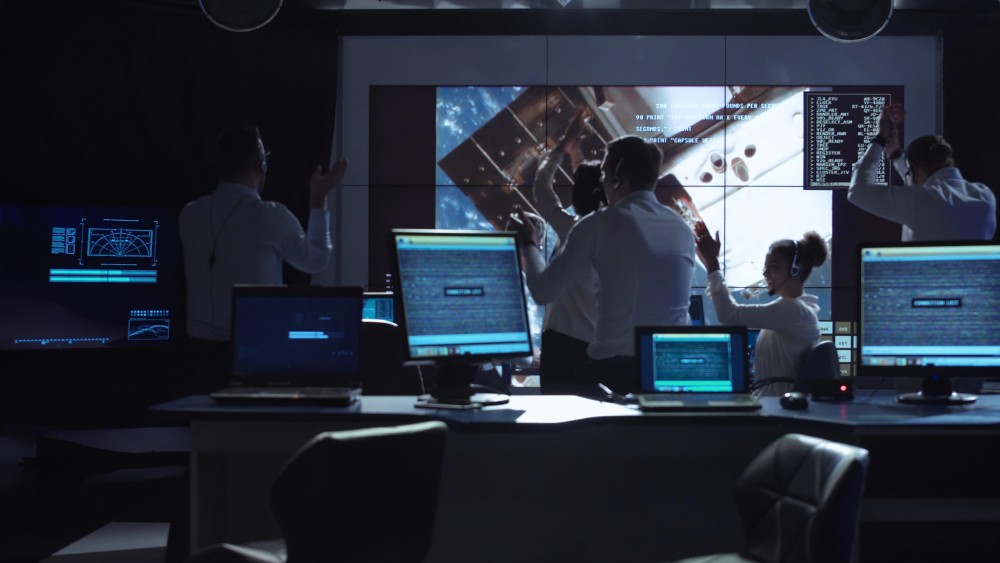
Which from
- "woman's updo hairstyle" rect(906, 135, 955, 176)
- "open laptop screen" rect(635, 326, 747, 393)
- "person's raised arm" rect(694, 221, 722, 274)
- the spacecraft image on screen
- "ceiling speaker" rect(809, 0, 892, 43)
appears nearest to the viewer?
"open laptop screen" rect(635, 326, 747, 393)

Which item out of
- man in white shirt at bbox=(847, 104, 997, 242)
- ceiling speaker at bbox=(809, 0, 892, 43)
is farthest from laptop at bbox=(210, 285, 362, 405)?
ceiling speaker at bbox=(809, 0, 892, 43)

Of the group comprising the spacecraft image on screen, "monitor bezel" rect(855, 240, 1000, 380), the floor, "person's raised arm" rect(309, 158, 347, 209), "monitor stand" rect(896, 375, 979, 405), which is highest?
the spacecraft image on screen

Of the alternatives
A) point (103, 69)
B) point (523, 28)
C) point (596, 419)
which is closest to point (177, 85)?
point (103, 69)

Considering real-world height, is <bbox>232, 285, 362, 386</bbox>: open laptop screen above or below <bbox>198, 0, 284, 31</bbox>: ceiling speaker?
below

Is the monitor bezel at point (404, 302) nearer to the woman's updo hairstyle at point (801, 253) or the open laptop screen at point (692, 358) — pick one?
the open laptop screen at point (692, 358)

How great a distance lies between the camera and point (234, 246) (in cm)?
303

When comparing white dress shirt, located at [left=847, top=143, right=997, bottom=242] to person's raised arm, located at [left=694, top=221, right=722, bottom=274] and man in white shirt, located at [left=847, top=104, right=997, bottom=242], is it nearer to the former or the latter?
man in white shirt, located at [left=847, top=104, right=997, bottom=242]

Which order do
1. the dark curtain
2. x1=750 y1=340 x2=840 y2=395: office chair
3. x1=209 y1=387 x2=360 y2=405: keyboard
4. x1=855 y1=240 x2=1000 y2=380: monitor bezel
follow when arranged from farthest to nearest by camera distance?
the dark curtain < x1=750 y1=340 x2=840 y2=395: office chair < x1=855 y1=240 x2=1000 y2=380: monitor bezel < x1=209 y1=387 x2=360 y2=405: keyboard

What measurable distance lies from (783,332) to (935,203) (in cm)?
79

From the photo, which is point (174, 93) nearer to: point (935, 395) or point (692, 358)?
point (692, 358)

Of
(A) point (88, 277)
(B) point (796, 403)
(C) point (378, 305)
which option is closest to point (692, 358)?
(B) point (796, 403)

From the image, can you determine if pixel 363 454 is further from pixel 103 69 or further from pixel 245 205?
pixel 103 69

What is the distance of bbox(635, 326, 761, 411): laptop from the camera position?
8.90 ft

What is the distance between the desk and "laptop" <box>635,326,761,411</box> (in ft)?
0.43
